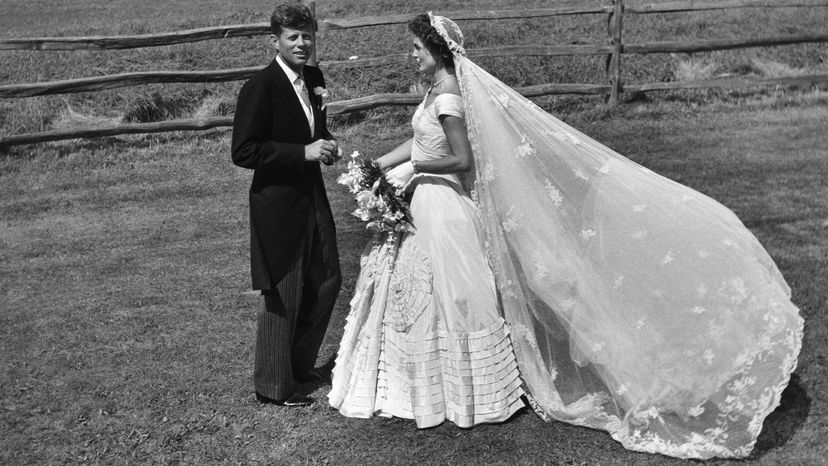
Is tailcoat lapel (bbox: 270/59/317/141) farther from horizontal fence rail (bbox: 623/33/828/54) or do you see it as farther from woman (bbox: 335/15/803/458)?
horizontal fence rail (bbox: 623/33/828/54)

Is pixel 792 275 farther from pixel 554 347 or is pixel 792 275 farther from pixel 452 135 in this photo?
pixel 452 135

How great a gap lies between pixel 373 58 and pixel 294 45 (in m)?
6.68

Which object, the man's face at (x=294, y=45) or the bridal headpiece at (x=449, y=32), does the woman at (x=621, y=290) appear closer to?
the bridal headpiece at (x=449, y=32)

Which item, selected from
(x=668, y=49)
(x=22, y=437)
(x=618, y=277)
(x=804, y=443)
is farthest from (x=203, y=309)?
(x=668, y=49)

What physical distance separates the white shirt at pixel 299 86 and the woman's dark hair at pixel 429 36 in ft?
2.11

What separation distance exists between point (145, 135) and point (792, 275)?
713cm

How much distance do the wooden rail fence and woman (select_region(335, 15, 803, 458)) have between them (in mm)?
6216

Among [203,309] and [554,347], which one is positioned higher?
[554,347]

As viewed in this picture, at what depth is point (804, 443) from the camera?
15.5ft

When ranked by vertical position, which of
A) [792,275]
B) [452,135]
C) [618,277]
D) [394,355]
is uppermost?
[452,135]

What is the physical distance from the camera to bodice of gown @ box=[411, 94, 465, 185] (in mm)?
4824

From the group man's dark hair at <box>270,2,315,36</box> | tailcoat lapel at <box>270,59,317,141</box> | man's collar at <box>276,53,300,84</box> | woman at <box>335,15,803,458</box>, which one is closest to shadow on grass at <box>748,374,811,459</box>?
woman at <box>335,15,803,458</box>

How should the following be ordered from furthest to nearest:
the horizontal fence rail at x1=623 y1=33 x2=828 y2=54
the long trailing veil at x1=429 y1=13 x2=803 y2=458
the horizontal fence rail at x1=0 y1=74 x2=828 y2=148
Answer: the horizontal fence rail at x1=623 y1=33 x2=828 y2=54 < the horizontal fence rail at x1=0 y1=74 x2=828 y2=148 < the long trailing veil at x1=429 y1=13 x2=803 y2=458

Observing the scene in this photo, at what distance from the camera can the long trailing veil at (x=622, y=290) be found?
14.8 feet
